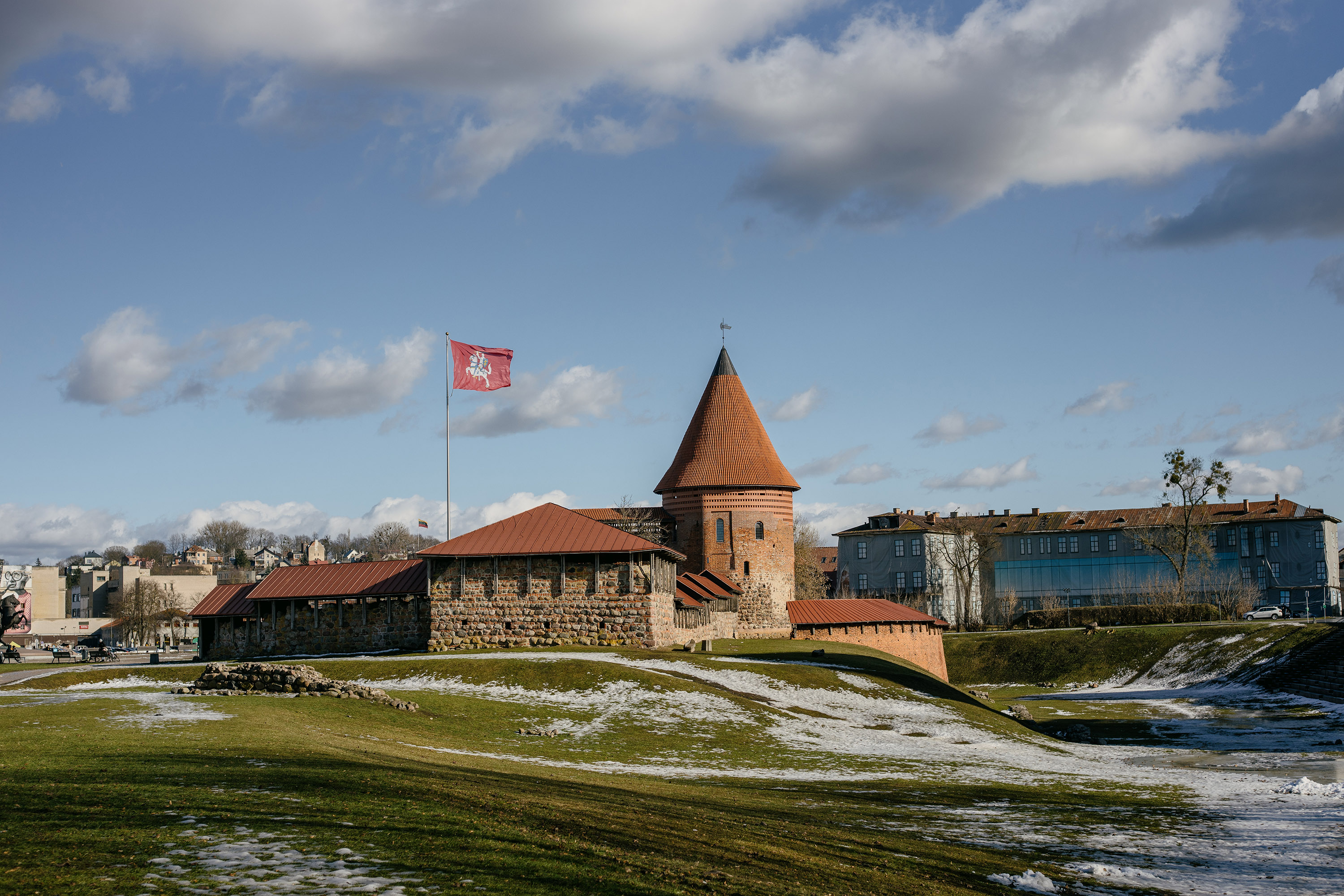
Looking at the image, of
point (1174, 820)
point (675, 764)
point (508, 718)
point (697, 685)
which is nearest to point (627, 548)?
point (697, 685)

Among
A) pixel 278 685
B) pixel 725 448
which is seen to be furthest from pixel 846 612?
pixel 278 685

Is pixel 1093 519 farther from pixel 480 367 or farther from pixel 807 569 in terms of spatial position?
pixel 480 367

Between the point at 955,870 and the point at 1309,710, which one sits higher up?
the point at 955,870

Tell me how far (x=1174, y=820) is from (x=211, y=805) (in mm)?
13335

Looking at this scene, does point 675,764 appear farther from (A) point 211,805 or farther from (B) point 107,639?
(B) point 107,639

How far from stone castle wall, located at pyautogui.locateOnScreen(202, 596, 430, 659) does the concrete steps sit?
122ft

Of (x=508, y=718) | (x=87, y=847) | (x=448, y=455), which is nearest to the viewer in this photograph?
(x=87, y=847)

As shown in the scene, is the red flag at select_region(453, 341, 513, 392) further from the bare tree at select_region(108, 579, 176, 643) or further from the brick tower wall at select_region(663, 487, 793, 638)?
the bare tree at select_region(108, 579, 176, 643)

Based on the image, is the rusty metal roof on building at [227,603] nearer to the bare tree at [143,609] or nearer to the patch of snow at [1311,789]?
the patch of snow at [1311,789]

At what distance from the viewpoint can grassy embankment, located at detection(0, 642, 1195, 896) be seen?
9.27 metres

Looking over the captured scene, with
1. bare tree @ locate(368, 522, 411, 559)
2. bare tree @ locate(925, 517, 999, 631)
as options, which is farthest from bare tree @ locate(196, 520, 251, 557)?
bare tree @ locate(925, 517, 999, 631)

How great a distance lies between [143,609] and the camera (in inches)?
3841

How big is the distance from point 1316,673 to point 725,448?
97.1ft

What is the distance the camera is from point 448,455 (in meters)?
44.5
